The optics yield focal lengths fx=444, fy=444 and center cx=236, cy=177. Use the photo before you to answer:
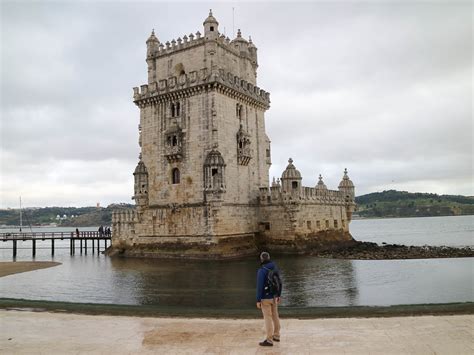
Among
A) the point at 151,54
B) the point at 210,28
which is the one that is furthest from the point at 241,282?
the point at 151,54

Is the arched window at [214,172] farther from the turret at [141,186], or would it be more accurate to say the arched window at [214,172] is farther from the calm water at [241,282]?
the turret at [141,186]

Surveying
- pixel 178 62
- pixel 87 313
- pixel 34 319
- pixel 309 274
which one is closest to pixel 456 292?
pixel 309 274

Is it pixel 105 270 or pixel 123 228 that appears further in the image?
pixel 123 228

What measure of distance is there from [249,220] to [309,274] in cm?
1308

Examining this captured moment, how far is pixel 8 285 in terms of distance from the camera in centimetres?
2517

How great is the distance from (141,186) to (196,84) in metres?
10.1

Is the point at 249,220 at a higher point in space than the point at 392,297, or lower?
higher

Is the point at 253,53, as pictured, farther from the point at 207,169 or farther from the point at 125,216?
the point at 125,216

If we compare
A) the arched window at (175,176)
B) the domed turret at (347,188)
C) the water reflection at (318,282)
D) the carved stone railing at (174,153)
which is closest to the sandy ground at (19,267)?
the arched window at (175,176)

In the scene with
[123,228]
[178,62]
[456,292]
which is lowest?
[456,292]

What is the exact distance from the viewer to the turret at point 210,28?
122 ft

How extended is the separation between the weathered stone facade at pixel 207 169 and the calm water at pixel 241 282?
3.53 meters

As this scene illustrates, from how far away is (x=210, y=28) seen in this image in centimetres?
3734

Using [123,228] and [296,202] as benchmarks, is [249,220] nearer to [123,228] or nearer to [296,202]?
[296,202]
